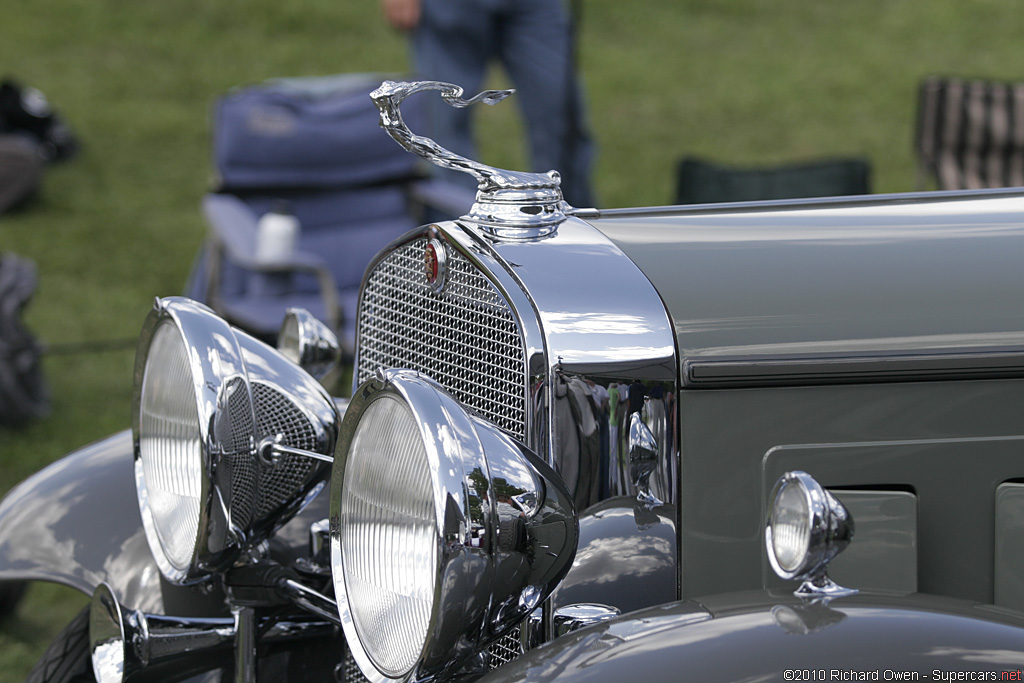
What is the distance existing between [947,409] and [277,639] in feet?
3.64

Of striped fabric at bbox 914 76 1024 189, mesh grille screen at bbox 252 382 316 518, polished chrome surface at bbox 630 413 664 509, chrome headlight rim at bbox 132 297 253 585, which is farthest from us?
striped fabric at bbox 914 76 1024 189

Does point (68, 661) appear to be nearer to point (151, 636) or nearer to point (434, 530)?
point (151, 636)

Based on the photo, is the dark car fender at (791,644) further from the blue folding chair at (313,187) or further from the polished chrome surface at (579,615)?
the blue folding chair at (313,187)

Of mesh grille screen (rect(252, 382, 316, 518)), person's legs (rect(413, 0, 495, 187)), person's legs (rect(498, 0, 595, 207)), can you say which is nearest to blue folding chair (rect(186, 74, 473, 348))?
person's legs (rect(413, 0, 495, 187))

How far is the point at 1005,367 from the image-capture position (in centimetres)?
153

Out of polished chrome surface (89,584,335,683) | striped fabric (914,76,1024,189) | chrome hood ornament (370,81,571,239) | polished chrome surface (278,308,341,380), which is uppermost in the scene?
striped fabric (914,76,1024,189)

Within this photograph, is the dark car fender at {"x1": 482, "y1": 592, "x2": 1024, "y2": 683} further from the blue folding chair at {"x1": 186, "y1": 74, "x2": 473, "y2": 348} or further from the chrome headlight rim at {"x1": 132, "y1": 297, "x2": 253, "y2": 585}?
the blue folding chair at {"x1": 186, "y1": 74, "x2": 473, "y2": 348}

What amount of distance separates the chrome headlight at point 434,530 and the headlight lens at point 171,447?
0.35 meters

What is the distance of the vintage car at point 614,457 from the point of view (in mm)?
1292

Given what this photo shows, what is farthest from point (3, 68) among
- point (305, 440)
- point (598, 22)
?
point (305, 440)

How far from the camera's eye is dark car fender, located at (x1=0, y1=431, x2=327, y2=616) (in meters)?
2.03

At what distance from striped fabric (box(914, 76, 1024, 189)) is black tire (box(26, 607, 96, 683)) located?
202 inches

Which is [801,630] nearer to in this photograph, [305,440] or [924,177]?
[305,440]

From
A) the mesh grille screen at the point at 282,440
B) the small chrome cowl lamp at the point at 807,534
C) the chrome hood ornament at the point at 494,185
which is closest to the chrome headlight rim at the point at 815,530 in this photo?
the small chrome cowl lamp at the point at 807,534
